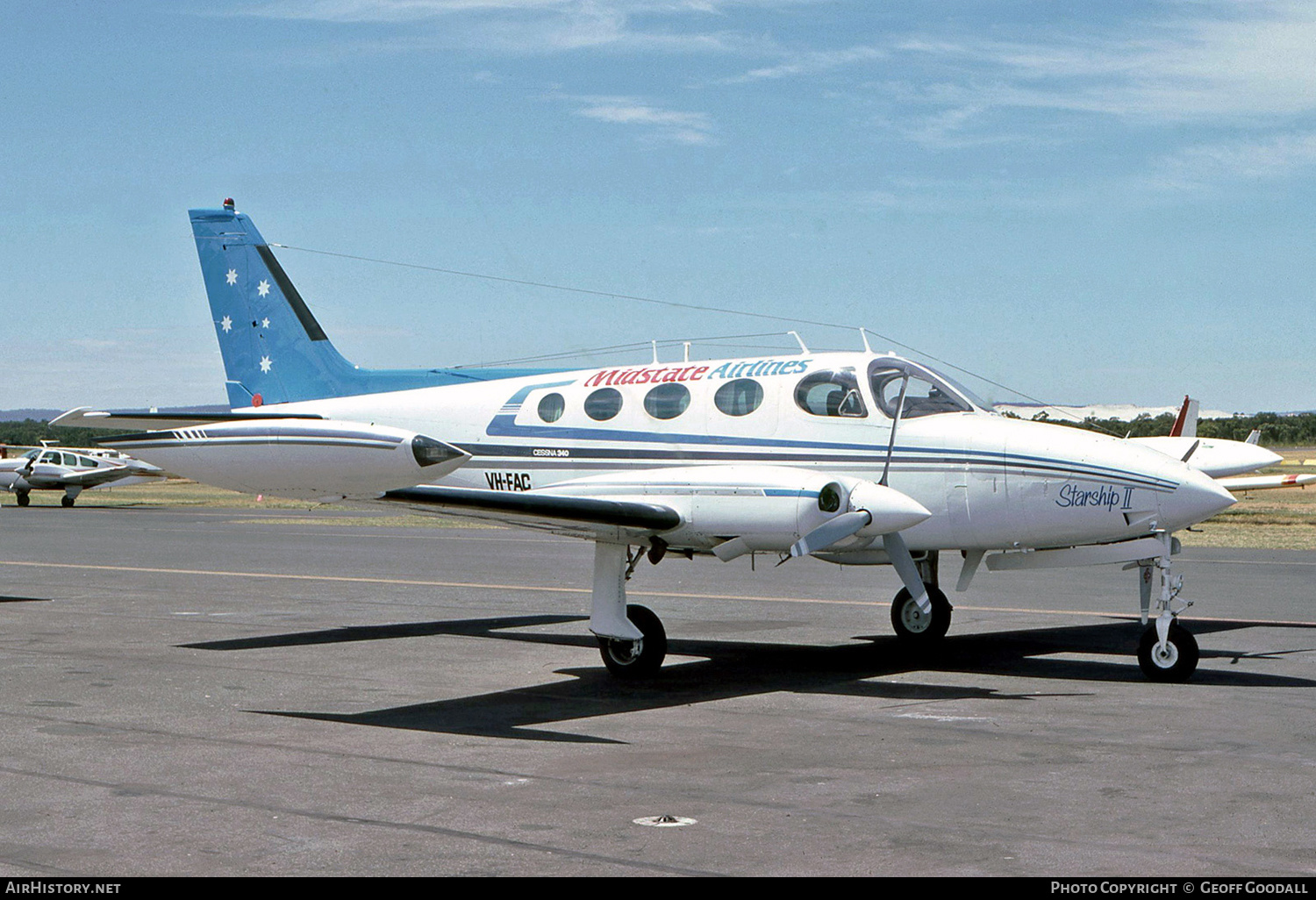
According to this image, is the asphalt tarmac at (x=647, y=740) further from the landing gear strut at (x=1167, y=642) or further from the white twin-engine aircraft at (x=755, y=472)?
the white twin-engine aircraft at (x=755, y=472)

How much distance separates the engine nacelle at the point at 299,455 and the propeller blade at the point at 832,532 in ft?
10.8

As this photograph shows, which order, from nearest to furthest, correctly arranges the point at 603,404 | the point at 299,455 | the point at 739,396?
the point at 299,455 < the point at 739,396 < the point at 603,404

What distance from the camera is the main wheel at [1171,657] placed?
39.6 ft

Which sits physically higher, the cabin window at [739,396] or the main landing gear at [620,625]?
Result: the cabin window at [739,396]

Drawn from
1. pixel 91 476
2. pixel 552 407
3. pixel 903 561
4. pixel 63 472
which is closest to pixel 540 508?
pixel 552 407

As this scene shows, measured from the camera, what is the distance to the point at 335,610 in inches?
733

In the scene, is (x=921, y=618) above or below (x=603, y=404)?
below

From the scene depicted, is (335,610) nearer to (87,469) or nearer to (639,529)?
(639,529)

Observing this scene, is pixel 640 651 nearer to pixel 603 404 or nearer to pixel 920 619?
pixel 603 404

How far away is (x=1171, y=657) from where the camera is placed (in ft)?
39.9

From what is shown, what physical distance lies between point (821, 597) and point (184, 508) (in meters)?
40.2

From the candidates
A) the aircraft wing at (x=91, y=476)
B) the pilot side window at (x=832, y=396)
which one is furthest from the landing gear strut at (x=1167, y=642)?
the aircraft wing at (x=91, y=476)

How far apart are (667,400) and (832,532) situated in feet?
9.02

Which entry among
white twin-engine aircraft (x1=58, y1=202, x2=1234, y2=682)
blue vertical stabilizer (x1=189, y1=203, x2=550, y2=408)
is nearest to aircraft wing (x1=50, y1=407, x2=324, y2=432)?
white twin-engine aircraft (x1=58, y1=202, x2=1234, y2=682)
